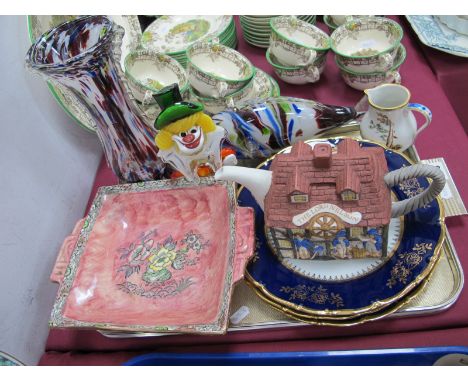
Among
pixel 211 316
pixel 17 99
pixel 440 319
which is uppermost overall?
pixel 17 99

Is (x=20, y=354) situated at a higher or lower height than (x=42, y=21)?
lower

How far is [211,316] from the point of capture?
582 mm

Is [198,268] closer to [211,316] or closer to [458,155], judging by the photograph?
[211,316]

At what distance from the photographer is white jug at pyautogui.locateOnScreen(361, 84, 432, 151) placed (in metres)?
0.74

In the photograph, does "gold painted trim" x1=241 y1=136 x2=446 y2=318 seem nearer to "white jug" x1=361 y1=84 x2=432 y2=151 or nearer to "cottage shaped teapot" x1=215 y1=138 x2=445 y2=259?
"cottage shaped teapot" x1=215 y1=138 x2=445 y2=259

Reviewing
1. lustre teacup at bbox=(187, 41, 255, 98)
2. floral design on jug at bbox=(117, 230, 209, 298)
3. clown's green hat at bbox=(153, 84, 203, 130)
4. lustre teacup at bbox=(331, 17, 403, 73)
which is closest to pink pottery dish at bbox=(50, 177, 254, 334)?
floral design on jug at bbox=(117, 230, 209, 298)

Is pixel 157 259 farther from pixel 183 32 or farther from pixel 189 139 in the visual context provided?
pixel 183 32

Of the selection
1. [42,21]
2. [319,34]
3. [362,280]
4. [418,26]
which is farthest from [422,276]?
[42,21]

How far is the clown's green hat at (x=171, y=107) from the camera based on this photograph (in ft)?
2.06

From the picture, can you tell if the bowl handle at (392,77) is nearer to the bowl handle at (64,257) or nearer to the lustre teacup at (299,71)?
the lustre teacup at (299,71)

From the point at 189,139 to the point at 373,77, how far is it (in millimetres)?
461

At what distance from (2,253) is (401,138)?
0.70 metres

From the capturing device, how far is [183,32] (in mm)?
1142

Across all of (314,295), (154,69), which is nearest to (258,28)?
(154,69)
